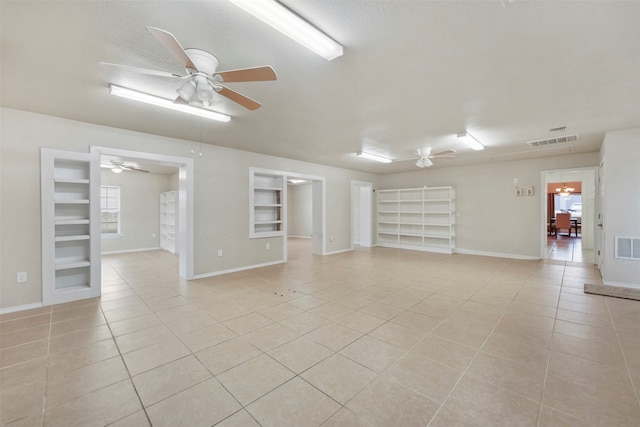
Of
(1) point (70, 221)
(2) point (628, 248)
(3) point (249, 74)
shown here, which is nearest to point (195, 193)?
(1) point (70, 221)

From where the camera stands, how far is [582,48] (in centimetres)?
210

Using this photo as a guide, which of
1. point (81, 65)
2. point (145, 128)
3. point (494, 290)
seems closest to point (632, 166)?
point (494, 290)

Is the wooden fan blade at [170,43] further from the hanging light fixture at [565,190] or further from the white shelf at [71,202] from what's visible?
the hanging light fixture at [565,190]

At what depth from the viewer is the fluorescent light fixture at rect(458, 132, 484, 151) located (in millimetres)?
4512

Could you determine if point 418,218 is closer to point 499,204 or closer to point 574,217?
point 499,204

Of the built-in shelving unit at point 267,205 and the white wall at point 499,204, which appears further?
the white wall at point 499,204

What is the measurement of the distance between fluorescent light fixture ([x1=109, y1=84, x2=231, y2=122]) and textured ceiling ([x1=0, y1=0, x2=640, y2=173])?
0.15 metres

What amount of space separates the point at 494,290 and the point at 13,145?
6.96m

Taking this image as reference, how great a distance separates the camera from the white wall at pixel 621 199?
13.8 feet

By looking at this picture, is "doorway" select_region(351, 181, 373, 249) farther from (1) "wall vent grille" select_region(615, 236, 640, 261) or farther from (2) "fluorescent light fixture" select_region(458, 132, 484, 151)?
(1) "wall vent grille" select_region(615, 236, 640, 261)

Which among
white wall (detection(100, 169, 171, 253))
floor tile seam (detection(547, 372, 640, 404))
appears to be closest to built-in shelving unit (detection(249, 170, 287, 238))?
white wall (detection(100, 169, 171, 253))

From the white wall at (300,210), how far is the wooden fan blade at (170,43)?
1008 centimetres

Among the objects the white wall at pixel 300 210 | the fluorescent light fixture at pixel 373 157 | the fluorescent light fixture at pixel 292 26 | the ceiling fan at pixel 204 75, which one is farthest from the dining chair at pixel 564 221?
the ceiling fan at pixel 204 75

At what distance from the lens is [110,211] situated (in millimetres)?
8023
